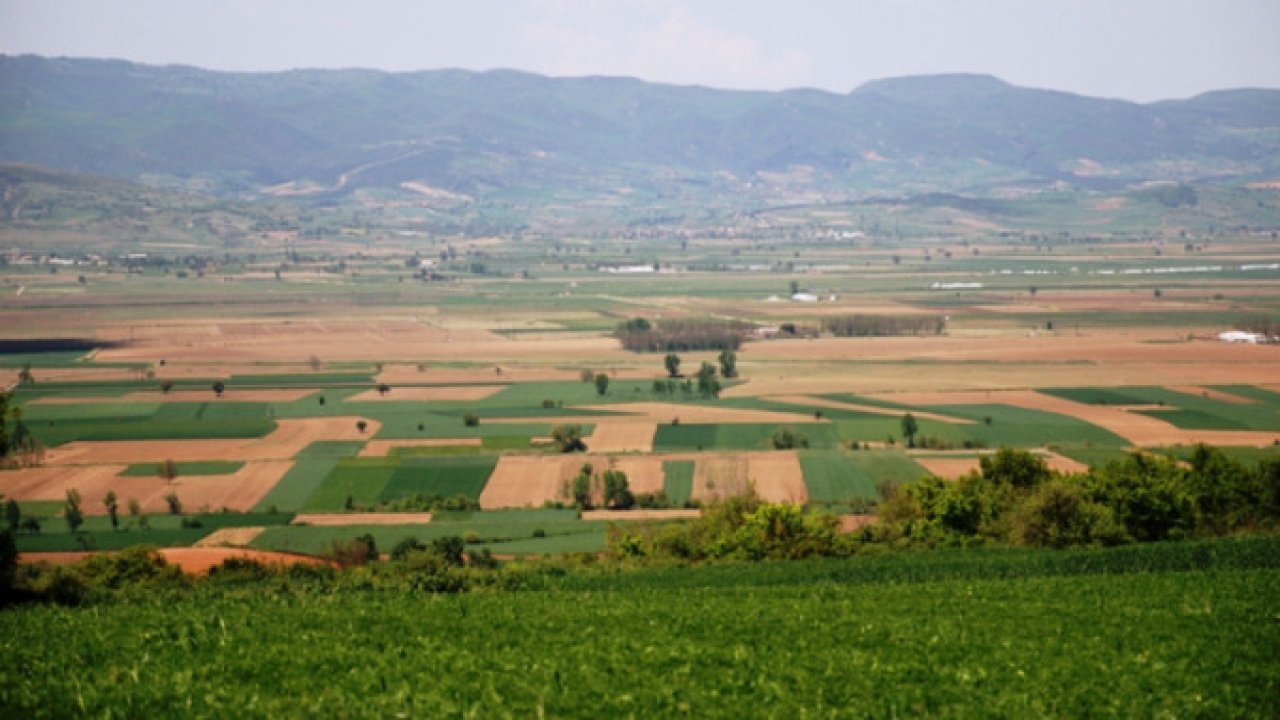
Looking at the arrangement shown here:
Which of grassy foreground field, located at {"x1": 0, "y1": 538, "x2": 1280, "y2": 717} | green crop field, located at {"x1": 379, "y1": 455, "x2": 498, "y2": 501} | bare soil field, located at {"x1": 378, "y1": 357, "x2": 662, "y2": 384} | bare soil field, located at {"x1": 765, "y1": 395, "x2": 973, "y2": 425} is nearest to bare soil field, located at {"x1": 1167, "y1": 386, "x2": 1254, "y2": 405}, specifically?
bare soil field, located at {"x1": 765, "y1": 395, "x2": 973, "y2": 425}

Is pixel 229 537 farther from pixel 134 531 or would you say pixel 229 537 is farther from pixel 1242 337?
pixel 1242 337

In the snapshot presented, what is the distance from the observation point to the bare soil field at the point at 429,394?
9281 cm

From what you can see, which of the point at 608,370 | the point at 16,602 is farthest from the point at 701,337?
the point at 16,602

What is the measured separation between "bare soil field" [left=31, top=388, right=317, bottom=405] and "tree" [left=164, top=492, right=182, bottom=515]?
29989 mm

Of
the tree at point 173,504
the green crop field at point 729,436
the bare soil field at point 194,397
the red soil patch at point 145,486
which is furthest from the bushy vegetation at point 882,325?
the tree at point 173,504

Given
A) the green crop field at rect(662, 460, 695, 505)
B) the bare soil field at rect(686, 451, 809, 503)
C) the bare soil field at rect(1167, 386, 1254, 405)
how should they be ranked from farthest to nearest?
the bare soil field at rect(1167, 386, 1254, 405) → the green crop field at rect(662, 460, 695, 505) → the bare soil field at rect(686, 451, 809, 503)

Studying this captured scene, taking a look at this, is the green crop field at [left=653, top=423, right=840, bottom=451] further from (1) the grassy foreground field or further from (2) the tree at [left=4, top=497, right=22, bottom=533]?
(1) the grassy foreground field

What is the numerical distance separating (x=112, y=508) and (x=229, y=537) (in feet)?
23.2

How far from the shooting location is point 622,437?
253ft

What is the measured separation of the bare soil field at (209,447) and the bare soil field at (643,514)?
21328 millimetres

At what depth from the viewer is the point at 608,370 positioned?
106250 millimetres

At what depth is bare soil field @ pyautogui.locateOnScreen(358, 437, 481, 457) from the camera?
245ft

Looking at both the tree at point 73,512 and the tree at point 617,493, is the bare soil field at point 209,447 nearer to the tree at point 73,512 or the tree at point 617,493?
the tree at point 73,512

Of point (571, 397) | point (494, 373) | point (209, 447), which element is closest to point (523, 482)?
point (209, 447)
